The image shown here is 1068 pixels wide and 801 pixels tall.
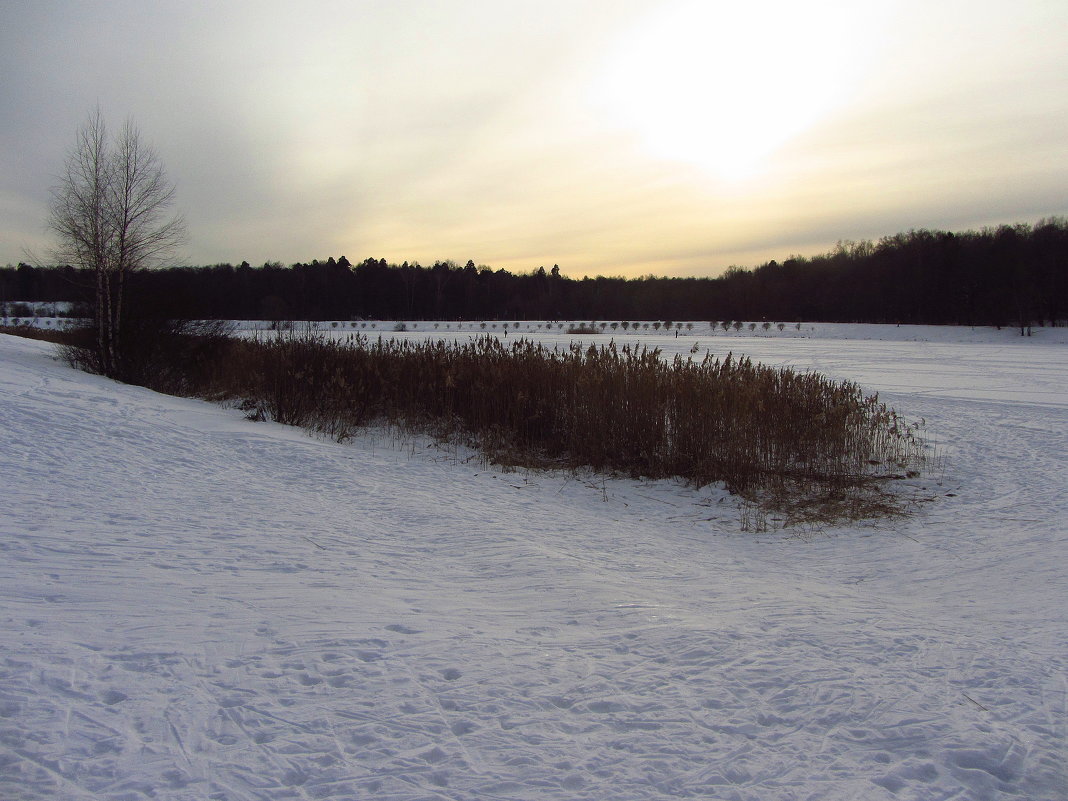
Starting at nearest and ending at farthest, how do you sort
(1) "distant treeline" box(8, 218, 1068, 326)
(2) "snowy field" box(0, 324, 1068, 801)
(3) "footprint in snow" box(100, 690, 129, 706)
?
(2) "snowy field" box(0, 324, 1068, 801) < (3) "footprint in snow" box(100, 690, 129, 706) < (1) "distant treeline" box(8, 218, 1068, 326)

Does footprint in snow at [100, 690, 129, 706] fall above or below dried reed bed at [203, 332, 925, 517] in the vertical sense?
below

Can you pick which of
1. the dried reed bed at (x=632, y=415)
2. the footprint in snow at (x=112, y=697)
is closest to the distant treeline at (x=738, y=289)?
the dried reed bed at (x=632, y=415)

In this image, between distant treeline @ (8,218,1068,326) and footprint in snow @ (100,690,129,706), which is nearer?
footprint in snow @ (100,690,129,706)

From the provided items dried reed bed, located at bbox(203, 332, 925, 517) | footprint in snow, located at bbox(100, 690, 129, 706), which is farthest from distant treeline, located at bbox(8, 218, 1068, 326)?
footprint in snow, located at bbox(100, 690, 129, 706)

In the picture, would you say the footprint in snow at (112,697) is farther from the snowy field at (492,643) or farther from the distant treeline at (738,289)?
the distant treeline at (738,289)

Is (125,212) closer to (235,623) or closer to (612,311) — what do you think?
(235,623)

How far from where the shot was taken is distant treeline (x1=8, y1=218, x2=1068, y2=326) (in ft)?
175

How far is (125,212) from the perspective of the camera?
49.5 ft

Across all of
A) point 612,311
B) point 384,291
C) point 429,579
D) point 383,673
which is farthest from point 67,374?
point 612,311

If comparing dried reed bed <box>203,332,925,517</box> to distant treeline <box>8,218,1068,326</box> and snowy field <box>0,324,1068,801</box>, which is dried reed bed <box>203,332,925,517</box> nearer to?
snowy field <box>0,324,1068,801</box>

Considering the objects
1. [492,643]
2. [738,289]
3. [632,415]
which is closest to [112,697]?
[492,643]

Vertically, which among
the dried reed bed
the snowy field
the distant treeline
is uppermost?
the distant treeline

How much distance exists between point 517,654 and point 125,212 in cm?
1615

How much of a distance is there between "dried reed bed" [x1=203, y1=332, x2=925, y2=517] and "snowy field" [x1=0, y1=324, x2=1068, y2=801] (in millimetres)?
1492
